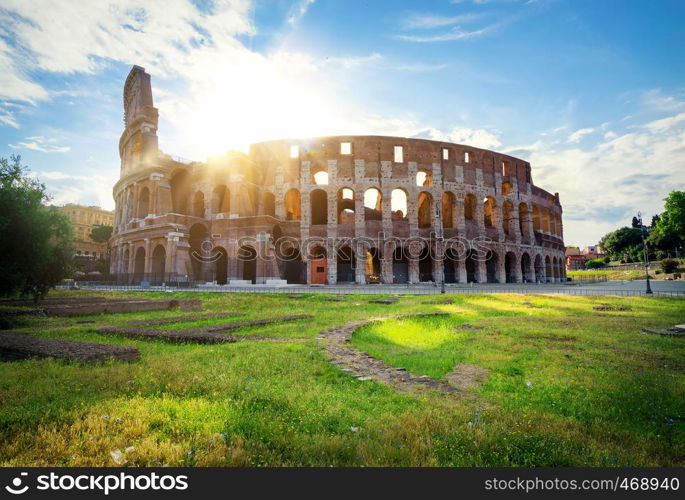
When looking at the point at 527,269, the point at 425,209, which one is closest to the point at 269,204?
the point at 425,209

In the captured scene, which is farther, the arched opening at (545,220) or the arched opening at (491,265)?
the arched opening at (545,220)

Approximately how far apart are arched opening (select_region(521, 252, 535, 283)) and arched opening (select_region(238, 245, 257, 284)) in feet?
99.5

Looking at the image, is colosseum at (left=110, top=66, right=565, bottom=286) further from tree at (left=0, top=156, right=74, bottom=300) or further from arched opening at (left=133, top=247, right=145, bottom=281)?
tree at (left=0, top=156, right=74, bottom=300)

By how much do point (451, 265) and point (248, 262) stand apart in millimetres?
20945

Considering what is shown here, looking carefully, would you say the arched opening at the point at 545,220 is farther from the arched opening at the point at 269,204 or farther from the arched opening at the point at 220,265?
the arched opening at the point at 220,265

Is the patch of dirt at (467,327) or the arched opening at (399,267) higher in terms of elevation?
the arched opening at (399,267)

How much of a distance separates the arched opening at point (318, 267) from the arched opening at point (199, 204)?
48.1ft

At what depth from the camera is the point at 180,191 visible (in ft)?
123

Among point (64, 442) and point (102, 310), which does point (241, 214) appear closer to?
point (102, 310)

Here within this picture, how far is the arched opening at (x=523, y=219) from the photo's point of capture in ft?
128

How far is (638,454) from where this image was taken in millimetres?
2512

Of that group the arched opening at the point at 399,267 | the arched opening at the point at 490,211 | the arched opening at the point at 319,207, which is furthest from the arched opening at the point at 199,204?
the arched opening at the point at 490,211

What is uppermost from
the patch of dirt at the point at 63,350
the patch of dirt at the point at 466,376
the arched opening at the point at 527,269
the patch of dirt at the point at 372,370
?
the arched opening at the point at 527,269

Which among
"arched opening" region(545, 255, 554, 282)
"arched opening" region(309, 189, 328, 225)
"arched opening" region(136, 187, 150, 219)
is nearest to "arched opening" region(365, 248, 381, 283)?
"arched opening" region(309, 189, 328, 225)
